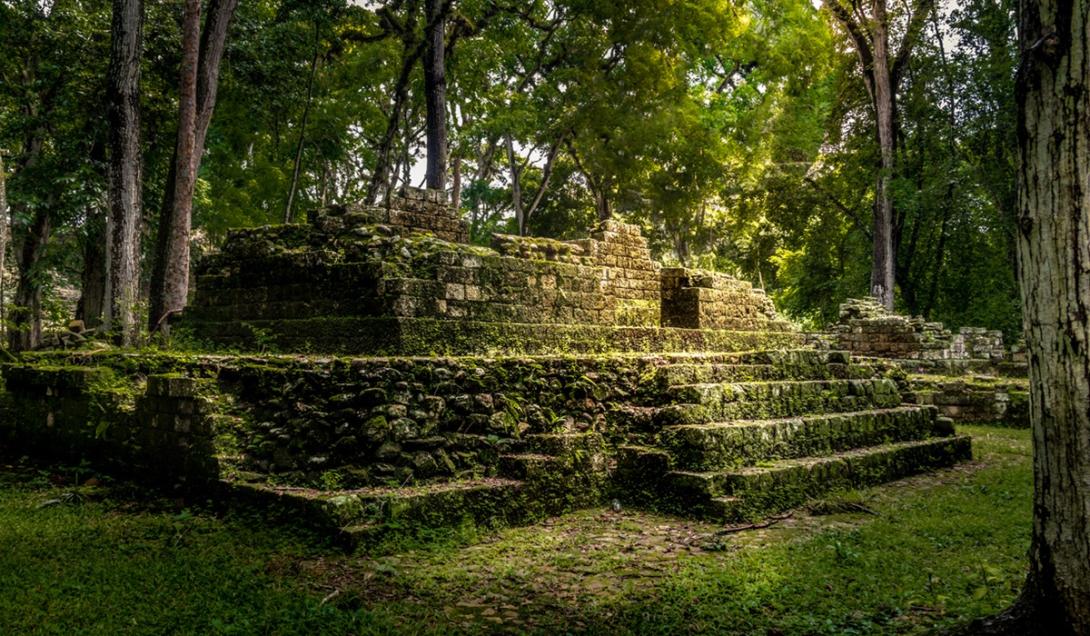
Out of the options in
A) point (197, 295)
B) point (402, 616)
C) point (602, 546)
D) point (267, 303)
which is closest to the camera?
point (402, 616)

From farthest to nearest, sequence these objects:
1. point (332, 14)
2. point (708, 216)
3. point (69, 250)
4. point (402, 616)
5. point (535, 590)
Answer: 1. point (708, 216)
2. point (69, 250)
3. point (332, 14)
4. point (535, 590)
5. point (402, 616)

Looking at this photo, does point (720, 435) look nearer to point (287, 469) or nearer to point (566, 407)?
point (566, 407)

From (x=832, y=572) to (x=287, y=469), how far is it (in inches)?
177

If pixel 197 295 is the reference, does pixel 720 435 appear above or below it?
below

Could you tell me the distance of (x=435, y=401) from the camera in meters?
7.00

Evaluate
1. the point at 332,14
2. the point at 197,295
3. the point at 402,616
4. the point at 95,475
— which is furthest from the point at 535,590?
the point at 332,14

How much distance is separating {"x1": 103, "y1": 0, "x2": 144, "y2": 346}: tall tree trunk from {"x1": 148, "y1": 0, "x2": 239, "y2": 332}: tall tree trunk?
0.56 meters

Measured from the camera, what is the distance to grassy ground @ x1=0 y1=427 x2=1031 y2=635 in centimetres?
439

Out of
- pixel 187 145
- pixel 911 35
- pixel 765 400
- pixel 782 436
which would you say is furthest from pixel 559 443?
pixel 911 35

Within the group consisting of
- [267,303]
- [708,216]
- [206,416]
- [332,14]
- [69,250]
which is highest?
[332,14]

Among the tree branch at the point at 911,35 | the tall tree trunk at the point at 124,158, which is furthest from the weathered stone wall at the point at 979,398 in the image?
the tall tree trunk at the point at 124,158

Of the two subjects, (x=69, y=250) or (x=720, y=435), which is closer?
(x=720, y=435)

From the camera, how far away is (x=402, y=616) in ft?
14.7

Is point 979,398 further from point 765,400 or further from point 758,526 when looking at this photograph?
point 758,526
